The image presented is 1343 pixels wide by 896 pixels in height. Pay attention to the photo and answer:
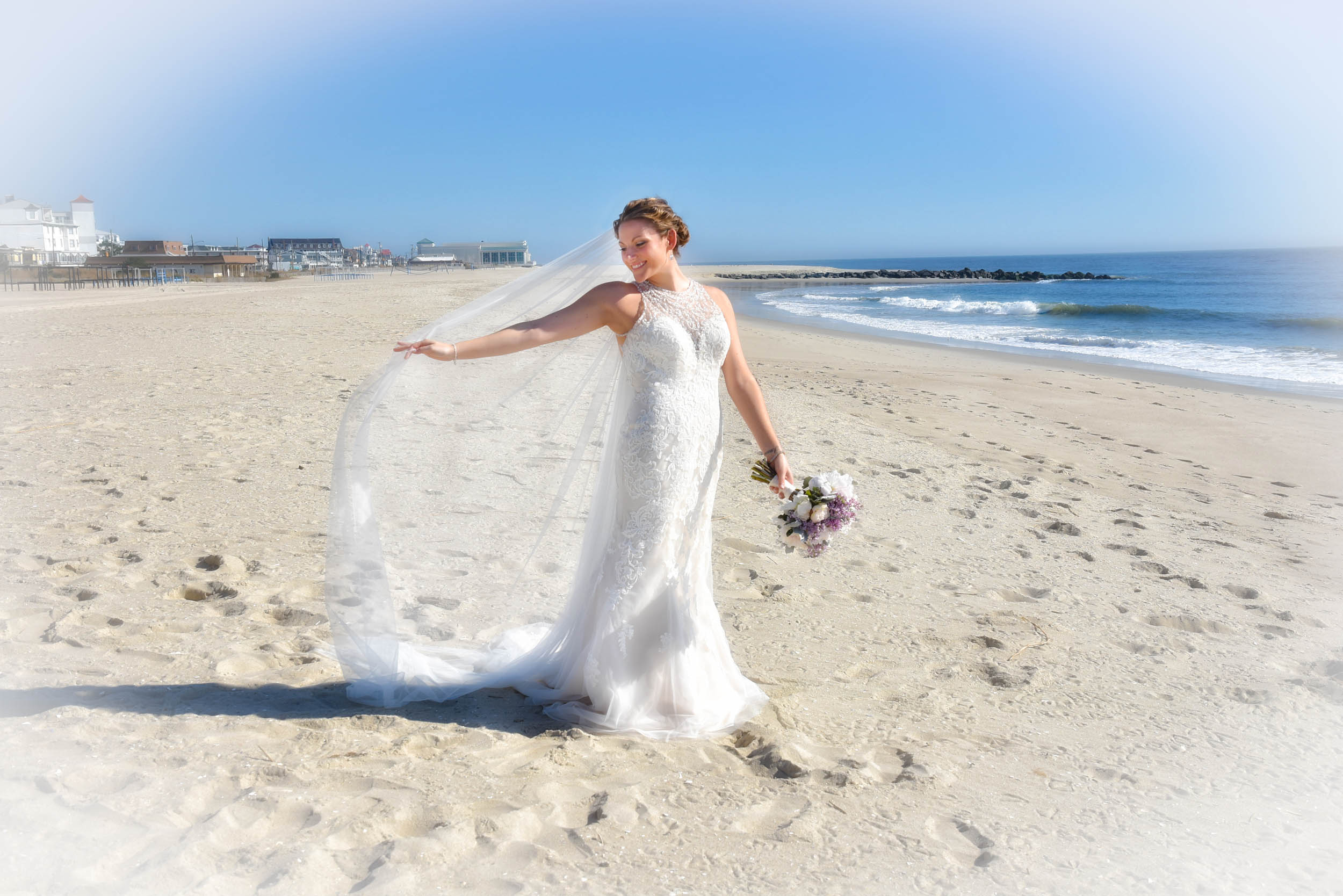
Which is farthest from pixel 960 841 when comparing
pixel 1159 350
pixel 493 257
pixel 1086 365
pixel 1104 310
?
pixel 493 257

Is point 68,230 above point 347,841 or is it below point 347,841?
above

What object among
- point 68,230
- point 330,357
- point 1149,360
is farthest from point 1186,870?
point 68,230

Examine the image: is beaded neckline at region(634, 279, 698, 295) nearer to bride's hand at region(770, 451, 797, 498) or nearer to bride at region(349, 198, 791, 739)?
bride at region(349, 198, 791, 739)

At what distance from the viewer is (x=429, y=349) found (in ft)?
10.7

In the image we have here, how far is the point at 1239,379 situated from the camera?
52.4 feet

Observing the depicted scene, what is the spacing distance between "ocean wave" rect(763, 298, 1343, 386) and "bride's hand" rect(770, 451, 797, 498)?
15679 millimetres

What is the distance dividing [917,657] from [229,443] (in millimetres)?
5980

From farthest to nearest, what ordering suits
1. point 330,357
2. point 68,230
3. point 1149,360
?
point 68,230, point 1149,360, point 330,357

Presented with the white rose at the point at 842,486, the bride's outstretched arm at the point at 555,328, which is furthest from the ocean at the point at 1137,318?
the bride's outstretched arm at the point at 555,328

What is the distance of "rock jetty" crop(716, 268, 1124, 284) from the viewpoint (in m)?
80.2

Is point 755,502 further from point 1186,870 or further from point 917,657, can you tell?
point 1186,870

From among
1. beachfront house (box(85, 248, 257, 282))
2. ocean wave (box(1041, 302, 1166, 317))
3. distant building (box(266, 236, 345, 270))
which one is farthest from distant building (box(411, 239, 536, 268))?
ocean wave (box(1041, 302, 1166, 317))

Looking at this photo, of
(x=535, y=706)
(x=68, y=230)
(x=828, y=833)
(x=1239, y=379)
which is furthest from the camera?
(x=68, y=230)

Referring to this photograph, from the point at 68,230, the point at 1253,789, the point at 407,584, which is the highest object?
the point at 68,230
